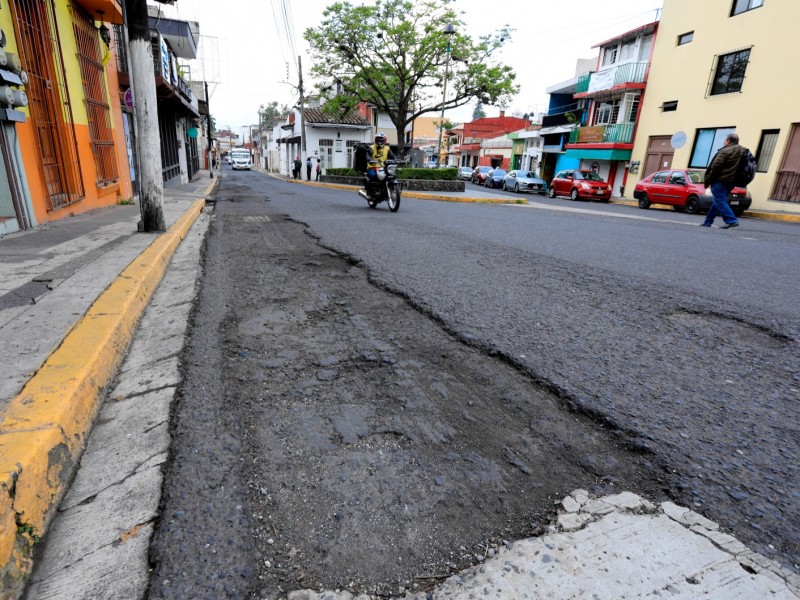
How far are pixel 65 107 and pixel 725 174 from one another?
465 inches

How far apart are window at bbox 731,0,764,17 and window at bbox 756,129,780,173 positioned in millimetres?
5022

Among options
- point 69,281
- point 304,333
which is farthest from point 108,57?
point 304,333

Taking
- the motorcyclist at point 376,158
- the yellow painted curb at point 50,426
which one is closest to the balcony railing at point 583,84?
the motorcyclist at point 376,158

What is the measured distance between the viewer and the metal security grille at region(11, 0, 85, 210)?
6270mm

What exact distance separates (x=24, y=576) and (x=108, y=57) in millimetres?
12232

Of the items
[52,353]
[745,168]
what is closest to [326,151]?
[745,168]

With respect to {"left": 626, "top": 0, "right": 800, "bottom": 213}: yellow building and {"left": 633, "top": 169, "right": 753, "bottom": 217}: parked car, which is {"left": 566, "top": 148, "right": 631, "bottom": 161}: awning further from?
{"left": 633, "top": 169, "right": 753, "bottom": 217}: parked car

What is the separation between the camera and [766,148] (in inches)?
685

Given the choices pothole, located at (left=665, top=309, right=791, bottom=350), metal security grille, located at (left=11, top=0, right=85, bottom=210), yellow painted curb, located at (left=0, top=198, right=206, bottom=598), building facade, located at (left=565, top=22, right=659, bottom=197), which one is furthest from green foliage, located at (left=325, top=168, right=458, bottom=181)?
yellow painted curb, located at (left=0, top=198, right=206, bottom=598)

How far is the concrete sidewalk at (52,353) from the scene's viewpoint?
1372 mm

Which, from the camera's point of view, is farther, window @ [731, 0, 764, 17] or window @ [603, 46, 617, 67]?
window @ [603, 46, 617, 67]

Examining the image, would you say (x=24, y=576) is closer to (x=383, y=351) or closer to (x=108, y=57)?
(x=383, y=351)

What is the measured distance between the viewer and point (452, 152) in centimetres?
5938

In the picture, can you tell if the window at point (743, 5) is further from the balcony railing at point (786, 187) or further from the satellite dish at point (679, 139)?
the balcony railing at point (786, 187)
